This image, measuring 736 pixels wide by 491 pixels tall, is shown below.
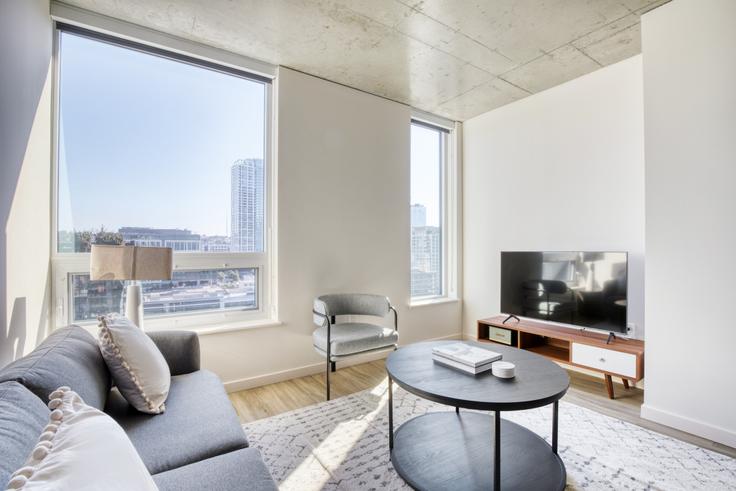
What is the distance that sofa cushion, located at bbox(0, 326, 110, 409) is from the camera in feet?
3.70

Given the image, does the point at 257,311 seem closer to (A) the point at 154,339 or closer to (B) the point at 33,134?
(A) the point at 154,339

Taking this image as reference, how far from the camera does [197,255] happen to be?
2916 millimetres

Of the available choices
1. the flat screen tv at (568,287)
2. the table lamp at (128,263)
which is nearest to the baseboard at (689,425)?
the flat screen tv at (568,287)

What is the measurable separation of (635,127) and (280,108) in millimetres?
3101

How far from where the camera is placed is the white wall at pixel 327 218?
3164mm

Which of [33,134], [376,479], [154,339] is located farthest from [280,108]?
[376,479]

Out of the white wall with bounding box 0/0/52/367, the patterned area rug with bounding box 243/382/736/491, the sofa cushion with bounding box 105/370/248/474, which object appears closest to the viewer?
the sofa cushion with bounding box 105/370/248/474

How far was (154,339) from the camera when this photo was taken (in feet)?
6.63

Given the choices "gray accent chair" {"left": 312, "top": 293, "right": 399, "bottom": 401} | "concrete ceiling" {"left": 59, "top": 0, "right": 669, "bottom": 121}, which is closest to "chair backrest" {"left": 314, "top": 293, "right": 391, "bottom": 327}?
"gray accent chair" {"left": 312, "top": 293, "right": 399, "bottom": 401}

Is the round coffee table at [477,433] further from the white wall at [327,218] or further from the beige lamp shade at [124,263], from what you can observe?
the beige lamp shade at [124,263]

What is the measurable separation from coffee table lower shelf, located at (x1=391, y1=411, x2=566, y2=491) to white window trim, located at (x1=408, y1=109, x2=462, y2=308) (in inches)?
91.8

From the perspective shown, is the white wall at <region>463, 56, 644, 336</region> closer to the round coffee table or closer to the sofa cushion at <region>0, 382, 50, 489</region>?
the round coffee table

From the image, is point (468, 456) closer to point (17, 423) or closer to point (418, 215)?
point (17, 423)

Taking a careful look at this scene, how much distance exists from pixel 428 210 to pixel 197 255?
2.73m
